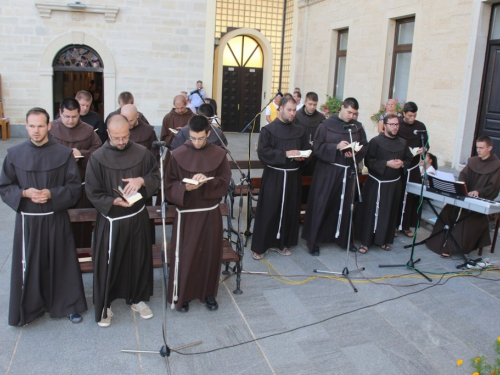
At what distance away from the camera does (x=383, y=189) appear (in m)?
6.55

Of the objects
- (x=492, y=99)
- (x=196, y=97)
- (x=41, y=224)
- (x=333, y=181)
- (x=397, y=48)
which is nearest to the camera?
(x=41, y=224)

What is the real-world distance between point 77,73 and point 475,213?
44.1 ft

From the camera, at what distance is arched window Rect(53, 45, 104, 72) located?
47.8 feet

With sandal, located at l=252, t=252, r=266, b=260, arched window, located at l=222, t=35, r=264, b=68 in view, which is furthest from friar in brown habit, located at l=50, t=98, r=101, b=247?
arched window, located at l=222, t=35, r=264, b=68

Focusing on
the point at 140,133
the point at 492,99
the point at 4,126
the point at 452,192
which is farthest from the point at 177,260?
the point at 4,126

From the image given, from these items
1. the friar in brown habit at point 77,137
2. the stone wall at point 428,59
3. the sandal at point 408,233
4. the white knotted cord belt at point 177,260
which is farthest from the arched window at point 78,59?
the white knotted cord belt at point 177,260

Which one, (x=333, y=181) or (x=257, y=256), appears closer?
(x=257, y=256)

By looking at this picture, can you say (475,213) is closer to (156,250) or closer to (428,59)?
(156,250)

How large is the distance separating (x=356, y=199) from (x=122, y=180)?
3.60 metres

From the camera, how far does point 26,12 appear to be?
1392 centimetres

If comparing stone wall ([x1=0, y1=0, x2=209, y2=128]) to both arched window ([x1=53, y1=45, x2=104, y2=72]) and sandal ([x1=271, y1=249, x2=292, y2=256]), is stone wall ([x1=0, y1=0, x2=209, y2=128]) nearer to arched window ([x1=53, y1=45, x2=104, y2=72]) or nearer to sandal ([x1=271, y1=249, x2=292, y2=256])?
arched window ([x1=53, y1=45, x2=104, y2=72])

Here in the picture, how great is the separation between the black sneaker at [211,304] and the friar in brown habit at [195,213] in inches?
6.0

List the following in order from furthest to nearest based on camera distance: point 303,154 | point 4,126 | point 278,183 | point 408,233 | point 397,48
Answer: point 4,126, point 397,48, point 408,233, point 278,183, point 303,154

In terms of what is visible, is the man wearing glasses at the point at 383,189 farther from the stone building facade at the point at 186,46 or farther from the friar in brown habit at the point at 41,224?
the friar in brown habit at the point at 41,224
